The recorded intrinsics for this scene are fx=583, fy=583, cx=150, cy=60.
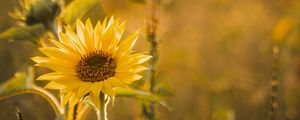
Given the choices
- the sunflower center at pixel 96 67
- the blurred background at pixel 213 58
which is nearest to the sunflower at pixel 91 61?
the sunflower center at pixel 96 67

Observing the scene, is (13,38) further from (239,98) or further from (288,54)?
(288,54)

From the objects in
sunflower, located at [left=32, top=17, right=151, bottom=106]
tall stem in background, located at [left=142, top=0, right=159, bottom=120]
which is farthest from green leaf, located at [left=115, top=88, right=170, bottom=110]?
tall stem in background, located at [left=142, top=0, right=159, bottom=120]

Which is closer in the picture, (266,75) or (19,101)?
(19,101)

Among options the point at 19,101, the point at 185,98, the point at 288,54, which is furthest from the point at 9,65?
the point at 288,54

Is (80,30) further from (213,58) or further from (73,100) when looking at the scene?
(213,58)

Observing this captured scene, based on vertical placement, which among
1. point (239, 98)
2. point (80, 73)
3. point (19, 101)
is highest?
point (80, 73)

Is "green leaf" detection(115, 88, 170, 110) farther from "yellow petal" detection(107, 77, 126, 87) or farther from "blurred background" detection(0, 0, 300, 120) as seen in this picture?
"blurred background" detection(0, 0, 300, 120)

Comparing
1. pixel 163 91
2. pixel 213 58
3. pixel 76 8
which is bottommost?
pixel 213 58

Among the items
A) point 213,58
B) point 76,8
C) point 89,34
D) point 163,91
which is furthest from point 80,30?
point 213,58
